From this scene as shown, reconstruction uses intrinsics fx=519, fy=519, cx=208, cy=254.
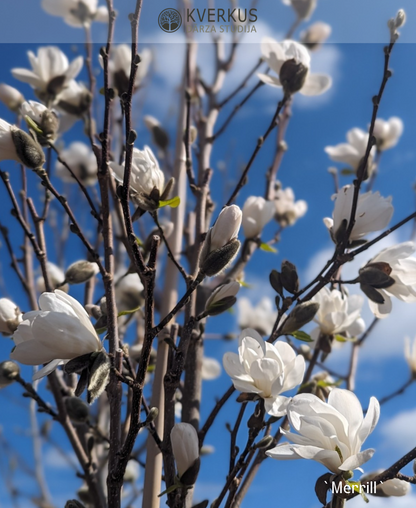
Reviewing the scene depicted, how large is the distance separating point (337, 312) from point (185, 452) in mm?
287

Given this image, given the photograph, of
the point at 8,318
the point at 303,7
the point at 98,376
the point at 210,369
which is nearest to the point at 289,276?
the point at 98,376

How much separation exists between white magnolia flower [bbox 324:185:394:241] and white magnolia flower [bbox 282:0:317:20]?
0.79m

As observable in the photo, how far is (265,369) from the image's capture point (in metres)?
0.51

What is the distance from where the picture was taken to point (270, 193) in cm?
94

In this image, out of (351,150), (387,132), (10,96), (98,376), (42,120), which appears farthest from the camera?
(387,132)

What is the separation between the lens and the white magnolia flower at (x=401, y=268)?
584 mm

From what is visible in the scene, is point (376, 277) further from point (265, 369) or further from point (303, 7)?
point (303, 7)

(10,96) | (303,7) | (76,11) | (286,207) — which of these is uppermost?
(303,7)

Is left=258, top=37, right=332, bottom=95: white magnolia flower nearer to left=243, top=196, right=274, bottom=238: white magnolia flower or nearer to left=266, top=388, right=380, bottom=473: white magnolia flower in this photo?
left=243, top=196, right=274, bottom=238: white magnolia flower

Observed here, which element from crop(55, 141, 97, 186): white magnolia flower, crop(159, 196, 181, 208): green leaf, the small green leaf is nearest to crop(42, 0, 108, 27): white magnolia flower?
crop(55, 141, 97, 186): white magnolia flower

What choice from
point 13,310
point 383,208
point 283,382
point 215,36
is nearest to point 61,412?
point 13,310

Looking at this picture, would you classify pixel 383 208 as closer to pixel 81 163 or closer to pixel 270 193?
pixel 270 193

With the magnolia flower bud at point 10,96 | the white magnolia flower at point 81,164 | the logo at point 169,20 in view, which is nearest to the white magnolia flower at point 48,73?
the magnolia flower bud at point 10,96

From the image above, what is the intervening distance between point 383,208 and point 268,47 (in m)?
0.35
